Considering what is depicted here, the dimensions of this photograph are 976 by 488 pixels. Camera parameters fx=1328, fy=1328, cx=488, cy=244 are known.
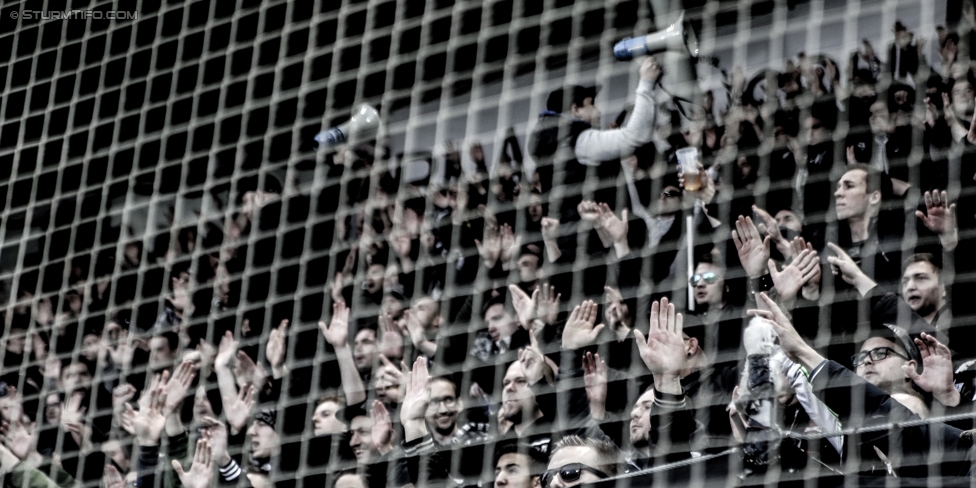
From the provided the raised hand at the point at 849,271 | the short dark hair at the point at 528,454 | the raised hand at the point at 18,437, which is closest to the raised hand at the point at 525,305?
the short dark hair at the point at 528,454

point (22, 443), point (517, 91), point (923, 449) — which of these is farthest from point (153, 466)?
point (923, 449)

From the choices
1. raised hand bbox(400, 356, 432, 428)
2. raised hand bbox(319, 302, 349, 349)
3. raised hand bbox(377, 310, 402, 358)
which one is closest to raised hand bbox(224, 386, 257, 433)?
raised hand bbox(319, 302, 349, 349)

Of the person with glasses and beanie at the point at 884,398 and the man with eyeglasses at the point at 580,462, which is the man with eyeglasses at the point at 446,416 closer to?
the man with eyeglasses at the point at 580,462

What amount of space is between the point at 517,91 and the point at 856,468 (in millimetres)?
2097

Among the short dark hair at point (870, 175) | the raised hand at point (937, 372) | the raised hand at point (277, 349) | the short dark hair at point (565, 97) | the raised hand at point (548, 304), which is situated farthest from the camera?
the short dark hair at point (565, 97)

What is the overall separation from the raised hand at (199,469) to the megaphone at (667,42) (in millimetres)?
1575

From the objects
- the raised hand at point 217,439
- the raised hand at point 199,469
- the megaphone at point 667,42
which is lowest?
the raised hand at point 199,469

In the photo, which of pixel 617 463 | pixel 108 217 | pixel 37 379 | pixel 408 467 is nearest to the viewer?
pixel 617 463

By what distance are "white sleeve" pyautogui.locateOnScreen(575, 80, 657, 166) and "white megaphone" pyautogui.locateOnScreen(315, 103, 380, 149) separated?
0.79 m

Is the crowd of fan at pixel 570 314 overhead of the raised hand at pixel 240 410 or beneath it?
overhead

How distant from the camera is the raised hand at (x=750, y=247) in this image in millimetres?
3059

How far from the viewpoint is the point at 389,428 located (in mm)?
3271

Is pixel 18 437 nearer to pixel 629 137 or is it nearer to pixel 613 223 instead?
pixel 613 223

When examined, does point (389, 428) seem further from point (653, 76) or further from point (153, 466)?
point (653, 76)
